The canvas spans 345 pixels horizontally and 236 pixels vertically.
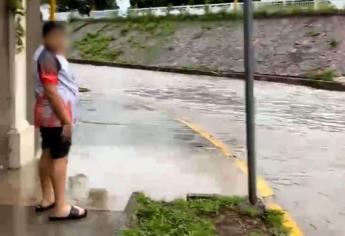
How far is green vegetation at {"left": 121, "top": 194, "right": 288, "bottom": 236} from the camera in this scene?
553 centimetres

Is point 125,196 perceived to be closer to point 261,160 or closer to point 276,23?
point 261,160

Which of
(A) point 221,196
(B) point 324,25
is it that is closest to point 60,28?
(A) point 221,196

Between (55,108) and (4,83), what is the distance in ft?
7.22

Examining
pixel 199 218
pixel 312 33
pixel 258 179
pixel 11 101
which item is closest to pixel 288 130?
pixel 258 179

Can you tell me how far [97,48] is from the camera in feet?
144

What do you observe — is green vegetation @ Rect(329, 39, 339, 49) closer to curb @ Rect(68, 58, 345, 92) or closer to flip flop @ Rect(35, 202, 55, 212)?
curb @ Rect(68, 58, 345, 92)

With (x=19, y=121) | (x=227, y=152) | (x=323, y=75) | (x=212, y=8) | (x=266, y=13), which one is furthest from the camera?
(x=212, y=8)

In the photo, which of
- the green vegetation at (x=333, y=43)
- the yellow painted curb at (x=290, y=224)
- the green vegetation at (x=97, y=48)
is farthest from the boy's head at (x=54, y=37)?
the green vegetation at (x=97, y=48)

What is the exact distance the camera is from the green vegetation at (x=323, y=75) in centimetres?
2614

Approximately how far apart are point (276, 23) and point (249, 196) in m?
27.9

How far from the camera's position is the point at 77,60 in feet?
135

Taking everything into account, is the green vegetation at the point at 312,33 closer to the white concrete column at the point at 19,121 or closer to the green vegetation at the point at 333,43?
the green vegetation at the point at 333,43

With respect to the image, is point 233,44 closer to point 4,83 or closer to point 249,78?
point 4,83

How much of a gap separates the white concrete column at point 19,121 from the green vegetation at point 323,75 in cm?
1951
